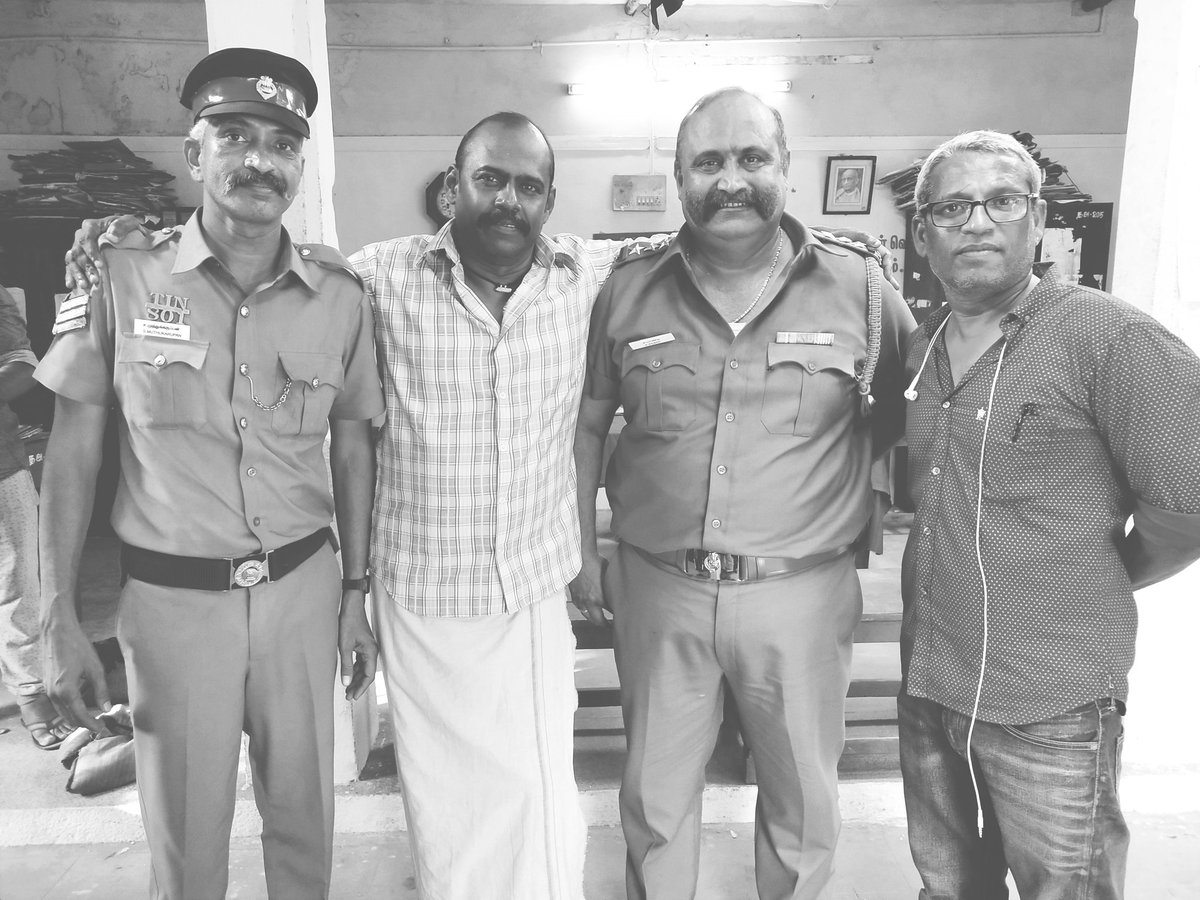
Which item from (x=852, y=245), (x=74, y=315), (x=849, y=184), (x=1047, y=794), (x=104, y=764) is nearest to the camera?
(x=1047, y=794)

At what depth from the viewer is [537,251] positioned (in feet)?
6.37

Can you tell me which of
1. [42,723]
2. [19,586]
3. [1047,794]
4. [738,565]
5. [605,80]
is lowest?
[42,723]

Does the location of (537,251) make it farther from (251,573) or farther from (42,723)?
(42,723)

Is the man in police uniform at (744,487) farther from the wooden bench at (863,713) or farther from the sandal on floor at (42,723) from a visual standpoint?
the sandal on floor at (42,723)

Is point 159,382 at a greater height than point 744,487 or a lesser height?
greater

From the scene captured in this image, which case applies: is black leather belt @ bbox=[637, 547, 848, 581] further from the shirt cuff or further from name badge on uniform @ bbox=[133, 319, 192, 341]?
name badge on uniform @ bbox=[133, 319, 192, 341]

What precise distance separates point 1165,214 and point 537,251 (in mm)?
→ 1886

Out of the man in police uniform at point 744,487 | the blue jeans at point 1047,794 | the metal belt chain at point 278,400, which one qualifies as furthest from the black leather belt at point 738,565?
the metal belt chain at point 278,400

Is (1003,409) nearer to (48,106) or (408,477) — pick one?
(408,477)

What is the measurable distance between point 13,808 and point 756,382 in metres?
2.74

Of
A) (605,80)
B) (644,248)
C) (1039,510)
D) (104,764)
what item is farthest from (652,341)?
(605,80)

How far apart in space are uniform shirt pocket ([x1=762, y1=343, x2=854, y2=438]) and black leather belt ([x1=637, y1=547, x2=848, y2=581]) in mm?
291

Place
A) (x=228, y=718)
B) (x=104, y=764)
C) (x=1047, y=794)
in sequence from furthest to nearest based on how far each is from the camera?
(x=104, y=764)
(x=228, y=718)
(x=1047, y=794)

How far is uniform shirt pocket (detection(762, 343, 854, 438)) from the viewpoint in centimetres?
185
